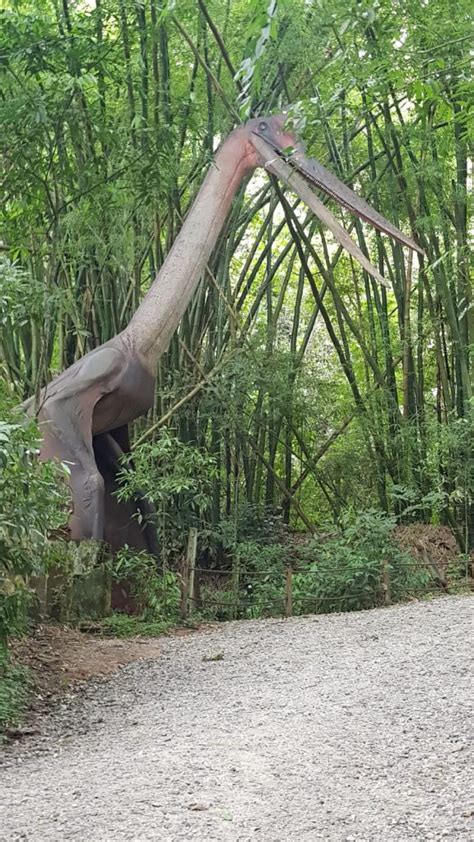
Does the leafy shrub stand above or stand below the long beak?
below

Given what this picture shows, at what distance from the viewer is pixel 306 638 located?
5.32 meters

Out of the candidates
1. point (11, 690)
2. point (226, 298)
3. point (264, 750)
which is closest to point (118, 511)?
point (226, 298)

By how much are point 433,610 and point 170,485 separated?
6.02ft

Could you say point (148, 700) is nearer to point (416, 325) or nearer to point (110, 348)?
point (110, 348)

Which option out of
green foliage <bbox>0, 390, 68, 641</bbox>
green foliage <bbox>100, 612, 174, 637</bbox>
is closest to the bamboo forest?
green foliage <bbox>0, 390, 68, 641</bbox>

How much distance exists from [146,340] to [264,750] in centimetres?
340

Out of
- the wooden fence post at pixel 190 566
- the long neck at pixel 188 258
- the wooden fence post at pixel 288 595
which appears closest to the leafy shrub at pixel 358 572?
the wooden fence post at pixel 288 595

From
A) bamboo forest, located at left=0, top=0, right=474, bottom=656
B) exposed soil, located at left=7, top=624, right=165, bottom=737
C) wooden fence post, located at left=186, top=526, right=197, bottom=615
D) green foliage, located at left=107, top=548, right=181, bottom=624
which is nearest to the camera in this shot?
exposed soil, located at left=7, top=624, right=165, bottom=737

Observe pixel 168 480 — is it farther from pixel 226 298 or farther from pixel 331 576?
pixel 226 298

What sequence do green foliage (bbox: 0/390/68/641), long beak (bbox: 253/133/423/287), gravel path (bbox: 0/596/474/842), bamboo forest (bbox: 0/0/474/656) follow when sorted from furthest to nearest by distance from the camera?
long beak (bbox: 253/133/423/287) < bamboo forest (bbox: 0/0/474/656) < green foliage (bbox: 0/390/68/641) < gravel path (bbox: 0/596/474/842)

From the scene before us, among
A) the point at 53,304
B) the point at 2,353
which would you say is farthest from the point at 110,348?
the point at 2,353

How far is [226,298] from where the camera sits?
291 inches

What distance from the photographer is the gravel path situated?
2412 mm

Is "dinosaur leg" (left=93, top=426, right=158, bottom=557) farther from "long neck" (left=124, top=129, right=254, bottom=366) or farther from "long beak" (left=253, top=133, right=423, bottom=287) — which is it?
"long beak" (left=253, top=133, right=423, bottom=287)
